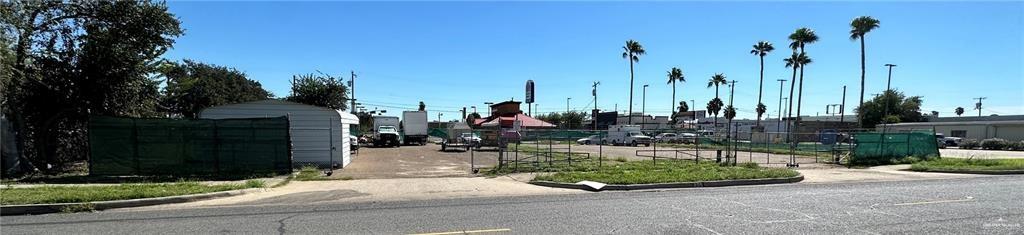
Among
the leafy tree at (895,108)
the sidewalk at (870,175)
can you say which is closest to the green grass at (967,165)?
the sidewalk at (870,175)

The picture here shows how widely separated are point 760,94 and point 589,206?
64.2 meters

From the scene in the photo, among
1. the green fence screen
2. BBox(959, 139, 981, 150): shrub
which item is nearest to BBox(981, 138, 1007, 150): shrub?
BBox(959, 139, 981, 150): shrub

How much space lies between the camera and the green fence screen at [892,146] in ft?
81.2

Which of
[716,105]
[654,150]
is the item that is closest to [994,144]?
[654,150]

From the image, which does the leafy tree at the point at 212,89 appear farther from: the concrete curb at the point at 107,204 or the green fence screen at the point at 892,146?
the green fence screen at the point at 892,146

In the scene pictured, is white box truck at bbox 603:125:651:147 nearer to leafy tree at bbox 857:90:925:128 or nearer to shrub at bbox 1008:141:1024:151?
shrub at bbox 1008:141:1024:151

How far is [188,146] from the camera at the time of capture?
1714 centimetres

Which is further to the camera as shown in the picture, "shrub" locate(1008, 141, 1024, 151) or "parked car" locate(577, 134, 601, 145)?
"parked car" locate(577, 134, 601, 145)

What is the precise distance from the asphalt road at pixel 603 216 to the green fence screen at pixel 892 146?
42.5ft

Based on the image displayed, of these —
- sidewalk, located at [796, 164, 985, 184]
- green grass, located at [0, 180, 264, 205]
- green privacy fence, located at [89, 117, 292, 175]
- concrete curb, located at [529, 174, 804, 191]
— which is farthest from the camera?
sidewalk, located at [796, 164, 985, 184]

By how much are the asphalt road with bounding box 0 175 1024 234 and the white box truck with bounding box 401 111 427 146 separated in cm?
3766

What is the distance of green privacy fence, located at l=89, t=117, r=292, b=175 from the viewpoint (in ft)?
54.1

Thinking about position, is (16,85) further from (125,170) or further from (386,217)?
(386,217)

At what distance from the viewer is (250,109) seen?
21.3 metres
